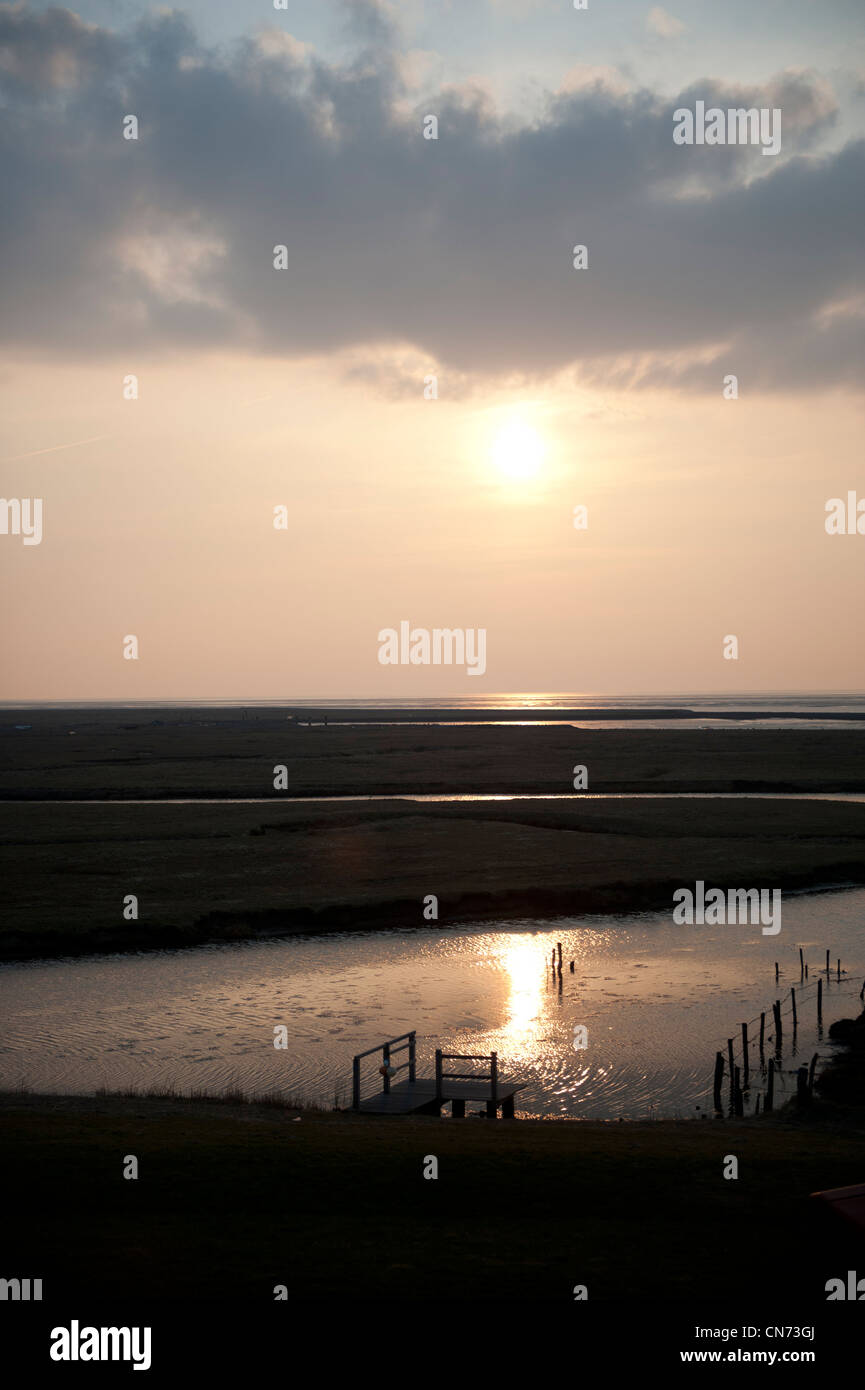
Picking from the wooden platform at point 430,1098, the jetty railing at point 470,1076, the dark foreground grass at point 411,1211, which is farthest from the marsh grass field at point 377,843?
the dark foreground grass at point 411,1211

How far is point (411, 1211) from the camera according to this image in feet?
57.1

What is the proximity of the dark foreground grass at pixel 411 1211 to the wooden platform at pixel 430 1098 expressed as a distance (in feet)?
12.9

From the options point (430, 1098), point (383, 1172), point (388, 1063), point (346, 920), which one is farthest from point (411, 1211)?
point (346, 920)

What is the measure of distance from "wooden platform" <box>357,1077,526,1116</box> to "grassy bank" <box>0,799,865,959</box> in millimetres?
22884

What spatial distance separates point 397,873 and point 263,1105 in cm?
3500

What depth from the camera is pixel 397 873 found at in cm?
6206

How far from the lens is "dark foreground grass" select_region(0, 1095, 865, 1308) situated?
48.2 feet

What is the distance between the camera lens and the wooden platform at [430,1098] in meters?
27.3

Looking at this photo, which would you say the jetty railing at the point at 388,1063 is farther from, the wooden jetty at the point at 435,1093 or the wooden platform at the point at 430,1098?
the wooden platform at the point at 430,1098

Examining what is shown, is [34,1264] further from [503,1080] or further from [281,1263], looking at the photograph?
[503,1080]

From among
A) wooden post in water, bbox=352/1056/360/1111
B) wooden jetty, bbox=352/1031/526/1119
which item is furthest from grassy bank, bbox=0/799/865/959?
wooden post in water, bbox=352/1056/360/1111
